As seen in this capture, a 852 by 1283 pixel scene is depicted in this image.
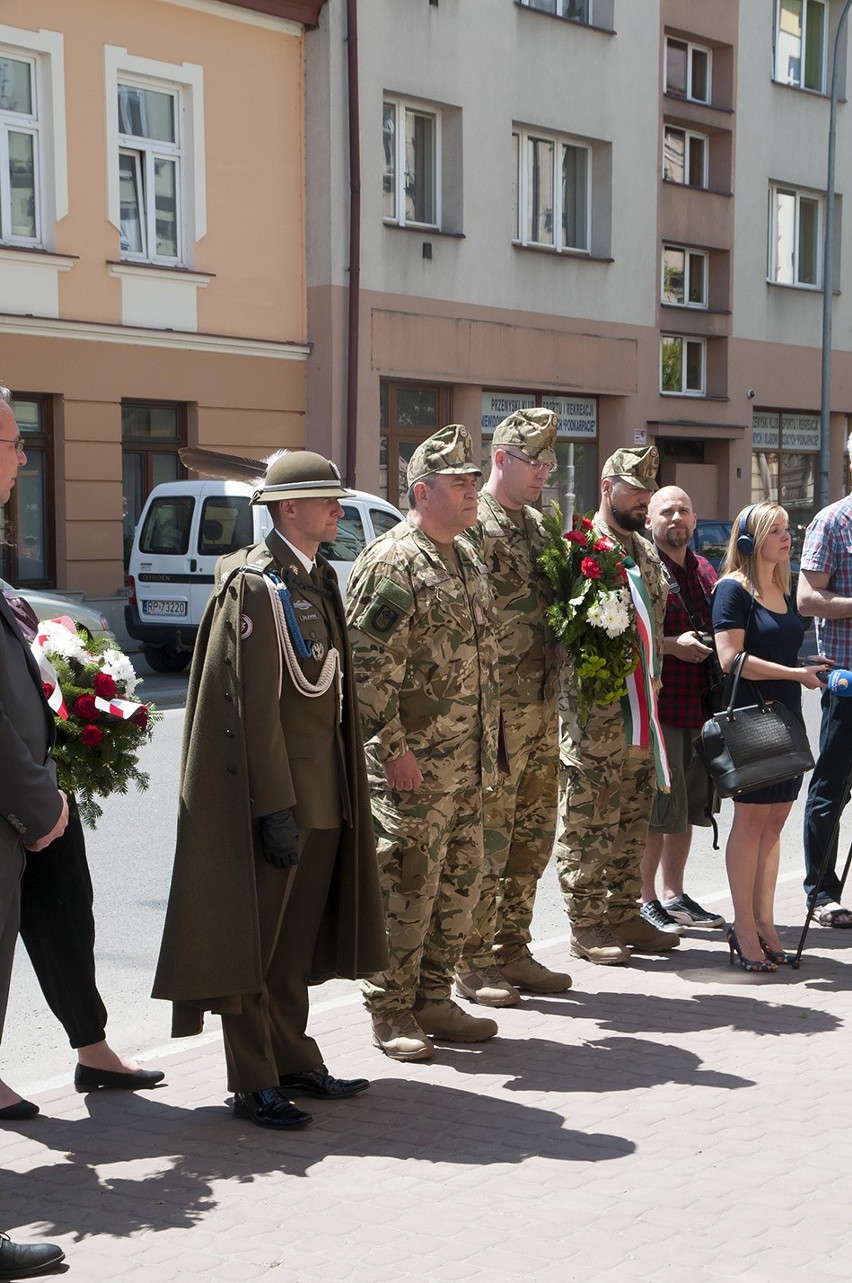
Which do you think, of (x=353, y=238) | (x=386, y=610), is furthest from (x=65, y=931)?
(x=353, y=238)

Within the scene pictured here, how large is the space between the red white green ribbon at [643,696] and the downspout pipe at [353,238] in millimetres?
15803

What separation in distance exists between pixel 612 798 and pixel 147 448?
15532 millimetres

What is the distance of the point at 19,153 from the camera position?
19.8 metres

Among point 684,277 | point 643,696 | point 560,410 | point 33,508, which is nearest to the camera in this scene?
point 643,696

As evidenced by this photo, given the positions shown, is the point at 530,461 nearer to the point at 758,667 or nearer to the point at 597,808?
the point at 758,667

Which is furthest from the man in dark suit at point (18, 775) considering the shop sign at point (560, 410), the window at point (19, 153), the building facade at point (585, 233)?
the shop sign at point (560, 410)

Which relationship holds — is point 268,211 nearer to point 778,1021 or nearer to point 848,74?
point 848,74

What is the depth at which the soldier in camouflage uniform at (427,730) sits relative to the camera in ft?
19.0

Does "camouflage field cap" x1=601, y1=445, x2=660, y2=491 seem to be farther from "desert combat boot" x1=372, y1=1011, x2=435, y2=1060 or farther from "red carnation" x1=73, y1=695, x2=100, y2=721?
"red carnation" x1=73, y1=695, x2=100, y2=721

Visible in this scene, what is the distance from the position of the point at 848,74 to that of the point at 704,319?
6750mm

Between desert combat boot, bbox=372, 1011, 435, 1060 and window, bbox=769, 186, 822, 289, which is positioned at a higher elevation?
window, bbox=769, 186, 822, 289

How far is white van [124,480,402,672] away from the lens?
18.3m

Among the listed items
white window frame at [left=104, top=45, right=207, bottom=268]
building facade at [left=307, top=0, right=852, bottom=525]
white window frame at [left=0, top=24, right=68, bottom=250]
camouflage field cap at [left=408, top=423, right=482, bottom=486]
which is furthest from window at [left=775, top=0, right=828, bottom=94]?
camouflage field cap at [left=408, top=423, right=482, bottom=486]

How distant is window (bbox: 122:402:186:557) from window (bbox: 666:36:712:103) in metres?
12.0
